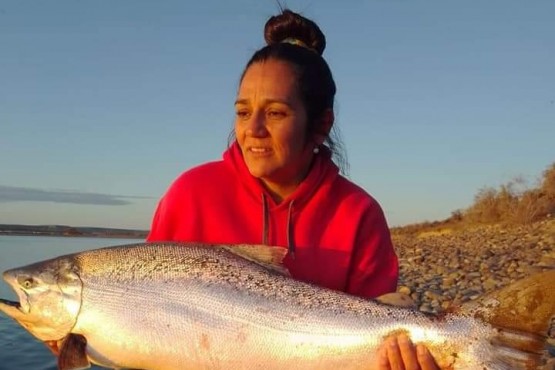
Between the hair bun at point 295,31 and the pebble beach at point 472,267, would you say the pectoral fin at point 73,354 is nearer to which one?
the hair bun at point 295,31

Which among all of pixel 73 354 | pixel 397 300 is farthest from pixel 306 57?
pixel 73 354

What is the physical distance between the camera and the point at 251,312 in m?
3.52

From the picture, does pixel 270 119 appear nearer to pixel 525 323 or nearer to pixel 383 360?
pixel 383 360

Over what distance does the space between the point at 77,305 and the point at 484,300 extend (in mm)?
2225

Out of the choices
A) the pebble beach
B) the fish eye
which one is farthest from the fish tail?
the pebble beach

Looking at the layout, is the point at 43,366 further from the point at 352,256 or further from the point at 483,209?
the point at 483,209

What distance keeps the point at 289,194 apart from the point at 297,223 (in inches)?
10.4

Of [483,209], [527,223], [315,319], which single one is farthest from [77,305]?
[483,209]

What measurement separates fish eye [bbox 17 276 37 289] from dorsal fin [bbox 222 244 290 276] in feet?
3.68

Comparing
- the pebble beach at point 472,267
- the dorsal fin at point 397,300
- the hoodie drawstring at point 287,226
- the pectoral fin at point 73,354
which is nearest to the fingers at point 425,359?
the dorsal fin at point 397,300

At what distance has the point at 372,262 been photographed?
4426 millimetres

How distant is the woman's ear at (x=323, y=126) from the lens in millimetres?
4586

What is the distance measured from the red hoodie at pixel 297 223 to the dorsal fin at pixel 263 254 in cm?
49

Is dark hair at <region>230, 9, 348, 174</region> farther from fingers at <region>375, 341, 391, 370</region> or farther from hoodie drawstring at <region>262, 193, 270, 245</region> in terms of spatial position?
fingers at <region>375, 341, 391, 370</region>
